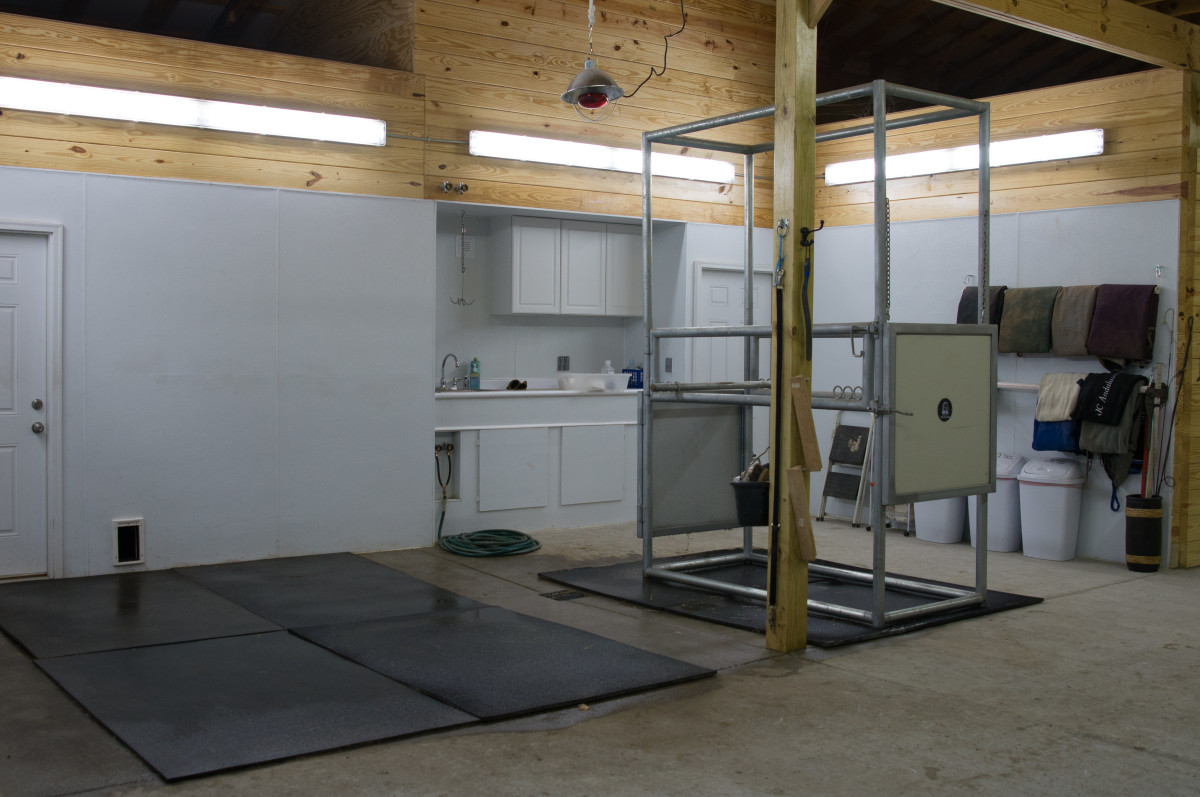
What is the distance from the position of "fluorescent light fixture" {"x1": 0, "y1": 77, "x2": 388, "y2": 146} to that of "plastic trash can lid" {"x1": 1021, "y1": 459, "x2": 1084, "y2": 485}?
4.74 m

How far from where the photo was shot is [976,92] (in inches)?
453

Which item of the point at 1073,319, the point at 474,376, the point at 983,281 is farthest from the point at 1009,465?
the point at 474,376

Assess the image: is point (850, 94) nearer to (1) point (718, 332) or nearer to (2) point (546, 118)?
(1) point (718, 332)

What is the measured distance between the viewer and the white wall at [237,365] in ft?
19.4

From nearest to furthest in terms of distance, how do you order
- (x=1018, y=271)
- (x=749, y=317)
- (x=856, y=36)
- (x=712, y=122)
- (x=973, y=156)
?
(x=712, y=122), (x=749, y=317), (x=1018, y=271), (x=973, y=156), (x=856, y=36)

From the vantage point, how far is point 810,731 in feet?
11.6

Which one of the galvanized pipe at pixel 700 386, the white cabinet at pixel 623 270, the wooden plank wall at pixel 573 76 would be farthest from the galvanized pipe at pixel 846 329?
the white cabinet at pixel 623 270

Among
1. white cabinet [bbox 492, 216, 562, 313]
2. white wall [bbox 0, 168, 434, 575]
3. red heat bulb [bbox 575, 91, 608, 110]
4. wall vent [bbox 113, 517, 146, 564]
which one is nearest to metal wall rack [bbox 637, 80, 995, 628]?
red heat bulb [bbox 575, 91, 608, 110]

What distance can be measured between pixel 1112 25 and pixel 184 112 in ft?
17.5

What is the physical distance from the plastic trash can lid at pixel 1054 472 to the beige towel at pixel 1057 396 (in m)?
0.29

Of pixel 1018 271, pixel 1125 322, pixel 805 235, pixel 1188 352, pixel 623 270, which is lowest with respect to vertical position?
pixel 1188 352

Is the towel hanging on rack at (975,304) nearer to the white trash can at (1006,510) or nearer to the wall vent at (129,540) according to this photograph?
the white trash can at (1006,510)

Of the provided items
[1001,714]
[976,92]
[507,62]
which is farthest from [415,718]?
[976,92]

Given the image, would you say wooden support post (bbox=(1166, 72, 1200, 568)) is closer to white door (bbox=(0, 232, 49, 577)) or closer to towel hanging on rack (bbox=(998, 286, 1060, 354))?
towel hanging on rack (bbox=(998, 286, 1060, 354))
